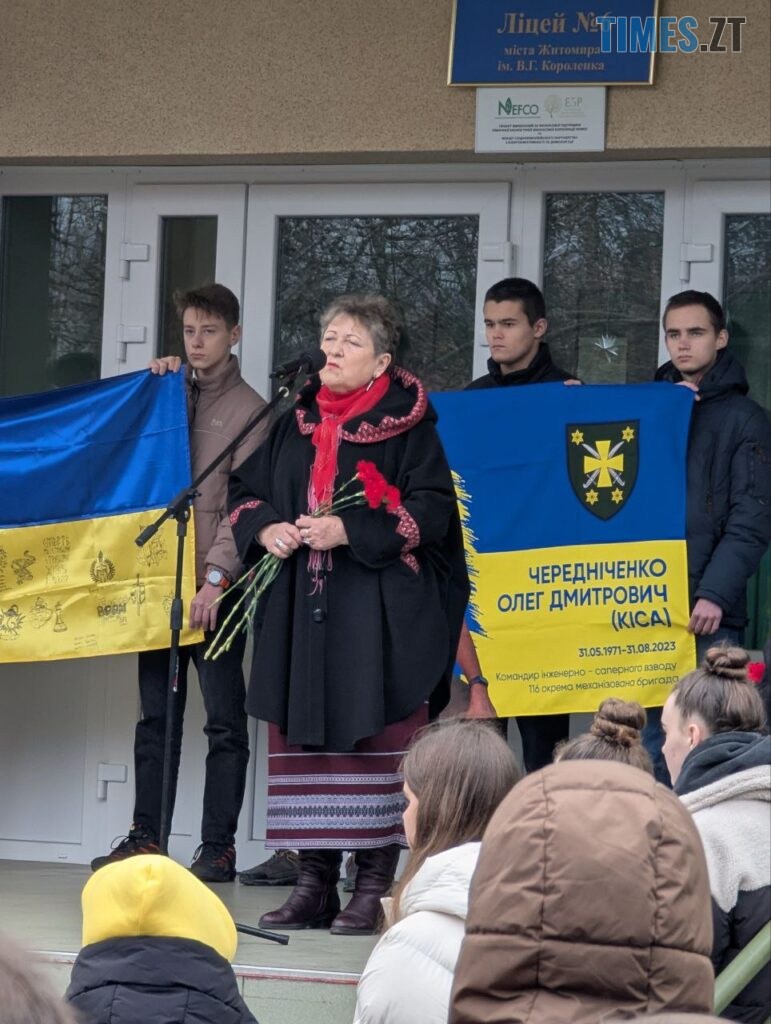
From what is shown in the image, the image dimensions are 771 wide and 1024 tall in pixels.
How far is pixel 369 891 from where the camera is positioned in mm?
4699

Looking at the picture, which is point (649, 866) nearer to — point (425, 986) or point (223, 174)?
point (425, 986)

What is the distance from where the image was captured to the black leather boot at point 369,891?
181 inches

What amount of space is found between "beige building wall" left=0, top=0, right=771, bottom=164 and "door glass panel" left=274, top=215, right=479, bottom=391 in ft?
0.91

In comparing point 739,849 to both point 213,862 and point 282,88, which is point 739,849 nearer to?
point 213,862

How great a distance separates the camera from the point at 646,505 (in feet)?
17.8

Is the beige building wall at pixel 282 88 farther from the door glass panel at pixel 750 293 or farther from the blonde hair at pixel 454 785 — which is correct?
the blonde hair at pixel 454 785

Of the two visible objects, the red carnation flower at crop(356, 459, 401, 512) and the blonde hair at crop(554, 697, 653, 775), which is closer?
the blonde hair at crop(554, 697, 653, 775)

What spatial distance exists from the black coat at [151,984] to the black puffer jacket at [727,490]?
3.19 metres

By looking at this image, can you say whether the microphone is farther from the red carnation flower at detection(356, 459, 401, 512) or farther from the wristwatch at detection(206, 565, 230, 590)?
the wristwatch at detection(206, 565, 230, 590)

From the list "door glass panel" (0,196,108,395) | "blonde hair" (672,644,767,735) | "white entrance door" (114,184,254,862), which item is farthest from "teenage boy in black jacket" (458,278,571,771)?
"blonde hair" (672,644,767,735)

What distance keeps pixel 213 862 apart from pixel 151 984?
322 cm

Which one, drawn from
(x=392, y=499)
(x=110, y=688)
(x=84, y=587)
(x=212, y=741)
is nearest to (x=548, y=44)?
(x=392, y=499)

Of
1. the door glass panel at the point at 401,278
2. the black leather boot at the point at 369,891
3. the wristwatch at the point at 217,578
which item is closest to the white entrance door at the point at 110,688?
the door glass panel at the point at 401,278

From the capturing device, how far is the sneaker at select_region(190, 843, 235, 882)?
5461mm
